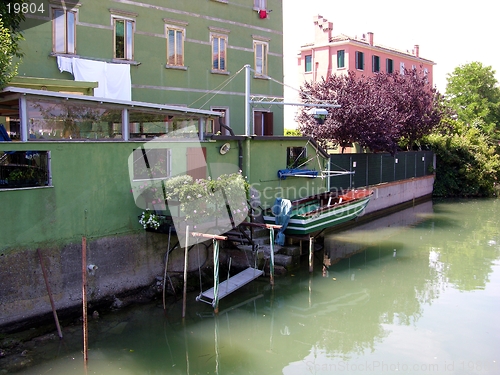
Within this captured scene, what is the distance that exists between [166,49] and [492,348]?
Answer: 13.7 metres

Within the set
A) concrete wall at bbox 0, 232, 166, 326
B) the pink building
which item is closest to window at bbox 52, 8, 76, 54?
concrete wall at bbox 0, 232, 166, 326

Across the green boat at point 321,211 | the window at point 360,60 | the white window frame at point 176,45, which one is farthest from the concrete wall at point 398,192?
the white window frame at point 176,45

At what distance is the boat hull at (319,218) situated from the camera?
46.4 feet

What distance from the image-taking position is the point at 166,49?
17.9 meters

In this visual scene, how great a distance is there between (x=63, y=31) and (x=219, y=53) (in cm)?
611

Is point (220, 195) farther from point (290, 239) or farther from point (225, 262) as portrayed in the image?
point (290, 239)

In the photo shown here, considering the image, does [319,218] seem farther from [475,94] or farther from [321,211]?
[475,94]

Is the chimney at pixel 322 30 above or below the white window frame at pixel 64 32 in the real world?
above

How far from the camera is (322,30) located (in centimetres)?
3519

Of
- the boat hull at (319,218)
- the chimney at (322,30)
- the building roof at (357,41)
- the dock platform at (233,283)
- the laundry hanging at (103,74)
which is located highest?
the chimney at (322,30)

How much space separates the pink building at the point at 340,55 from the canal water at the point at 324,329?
21.4 m

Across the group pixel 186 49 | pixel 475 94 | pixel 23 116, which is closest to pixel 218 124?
pixel 186 49

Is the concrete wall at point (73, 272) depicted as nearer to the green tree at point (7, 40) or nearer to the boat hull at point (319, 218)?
the green tree at point (7, 40)

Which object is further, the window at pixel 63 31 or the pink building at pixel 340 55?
the pink building at pixel 340 55
